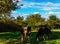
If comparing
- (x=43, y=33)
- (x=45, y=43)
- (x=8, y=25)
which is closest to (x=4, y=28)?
(x=8, y=25)

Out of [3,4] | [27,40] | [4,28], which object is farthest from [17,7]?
[27,40]

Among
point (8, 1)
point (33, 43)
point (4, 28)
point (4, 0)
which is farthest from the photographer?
point (4, 28)

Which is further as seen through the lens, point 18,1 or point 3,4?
point 18,1

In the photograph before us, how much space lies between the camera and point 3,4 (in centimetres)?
3141

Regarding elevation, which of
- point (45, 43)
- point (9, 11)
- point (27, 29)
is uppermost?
point (9, 11)

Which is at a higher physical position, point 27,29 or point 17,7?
point 17,7

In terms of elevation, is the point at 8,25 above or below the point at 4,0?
below

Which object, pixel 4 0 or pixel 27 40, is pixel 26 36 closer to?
pixel 27 40

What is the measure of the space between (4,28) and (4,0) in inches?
736

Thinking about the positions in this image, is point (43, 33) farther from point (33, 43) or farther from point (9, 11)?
point (9, 11)

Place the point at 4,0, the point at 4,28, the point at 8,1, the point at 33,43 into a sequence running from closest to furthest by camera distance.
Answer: the point at 33,43
the point at 4,0
the point at 8,1
the point at 4,28

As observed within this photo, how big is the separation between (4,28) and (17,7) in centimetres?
1481

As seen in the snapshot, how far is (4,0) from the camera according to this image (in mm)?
30797

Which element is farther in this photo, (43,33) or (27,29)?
(43,33)
